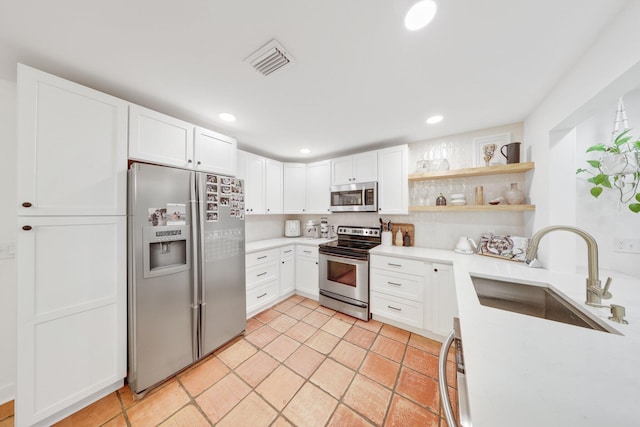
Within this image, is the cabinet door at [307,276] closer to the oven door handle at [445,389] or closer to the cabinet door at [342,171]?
the cabinet door at [342,171]

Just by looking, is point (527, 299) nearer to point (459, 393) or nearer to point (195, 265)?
point (459, 393)

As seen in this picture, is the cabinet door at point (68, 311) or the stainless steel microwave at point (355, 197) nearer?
the cabinet door at point (68, 311)

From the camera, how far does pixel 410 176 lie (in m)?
2.47

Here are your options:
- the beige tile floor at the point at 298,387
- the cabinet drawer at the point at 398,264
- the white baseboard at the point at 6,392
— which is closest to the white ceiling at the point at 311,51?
the cabinet drawer at the point at 398,264

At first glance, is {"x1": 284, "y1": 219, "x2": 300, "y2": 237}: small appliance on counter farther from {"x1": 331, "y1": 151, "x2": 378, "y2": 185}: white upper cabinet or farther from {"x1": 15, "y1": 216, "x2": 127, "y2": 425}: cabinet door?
{"x1": 15, "y1": 216, "x2": 127, "y2": 425}: cabinet door

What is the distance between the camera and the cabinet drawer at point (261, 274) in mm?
2432

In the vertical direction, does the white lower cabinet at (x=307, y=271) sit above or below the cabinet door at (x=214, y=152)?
below

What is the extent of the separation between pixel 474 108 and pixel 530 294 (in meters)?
1.63

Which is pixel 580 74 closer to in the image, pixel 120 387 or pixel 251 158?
pixel 251 158

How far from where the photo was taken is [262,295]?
258 cm

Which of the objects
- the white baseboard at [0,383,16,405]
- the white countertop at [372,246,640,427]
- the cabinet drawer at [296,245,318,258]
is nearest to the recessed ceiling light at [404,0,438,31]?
the white countertop at [372,246,640,427]

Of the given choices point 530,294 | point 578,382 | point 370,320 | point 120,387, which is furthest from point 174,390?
point 530,294

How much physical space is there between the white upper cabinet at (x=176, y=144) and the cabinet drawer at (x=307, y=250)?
1.46 m

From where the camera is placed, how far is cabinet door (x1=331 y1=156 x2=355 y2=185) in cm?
292
